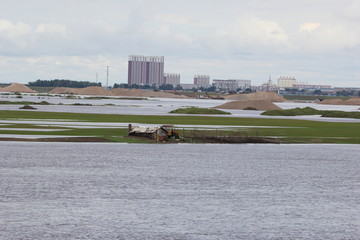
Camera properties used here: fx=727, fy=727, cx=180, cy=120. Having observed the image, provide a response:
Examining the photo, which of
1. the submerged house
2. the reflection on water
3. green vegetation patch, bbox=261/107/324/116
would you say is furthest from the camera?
green vegetation patch, bbox=261/107/324/116

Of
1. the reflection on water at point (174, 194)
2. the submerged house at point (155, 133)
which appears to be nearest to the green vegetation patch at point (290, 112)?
the submerged house at point (155, 133)

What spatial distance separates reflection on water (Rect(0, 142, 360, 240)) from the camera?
110 feet

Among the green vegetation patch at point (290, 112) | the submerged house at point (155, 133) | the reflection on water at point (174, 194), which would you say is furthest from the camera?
the green vegetation patch at point (290, 112)

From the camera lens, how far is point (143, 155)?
218 ft

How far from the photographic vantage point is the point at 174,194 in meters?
43.7

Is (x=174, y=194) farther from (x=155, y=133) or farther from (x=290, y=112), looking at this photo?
(x=290, y=112)

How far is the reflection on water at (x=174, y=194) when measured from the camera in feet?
110

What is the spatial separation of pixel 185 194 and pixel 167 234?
11.3 m

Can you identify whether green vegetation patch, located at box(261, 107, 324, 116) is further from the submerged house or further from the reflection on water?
the reflection on water

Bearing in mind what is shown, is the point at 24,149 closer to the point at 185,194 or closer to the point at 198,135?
the point at 198,135

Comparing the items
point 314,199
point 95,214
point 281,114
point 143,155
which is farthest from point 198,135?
point 281,114

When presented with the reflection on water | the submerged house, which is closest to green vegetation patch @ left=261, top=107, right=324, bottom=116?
the submerged house

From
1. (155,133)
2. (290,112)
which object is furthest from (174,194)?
(290,112)

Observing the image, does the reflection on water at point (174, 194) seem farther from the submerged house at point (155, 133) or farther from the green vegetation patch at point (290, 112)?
the green vegetation patch at point (290, 112)
